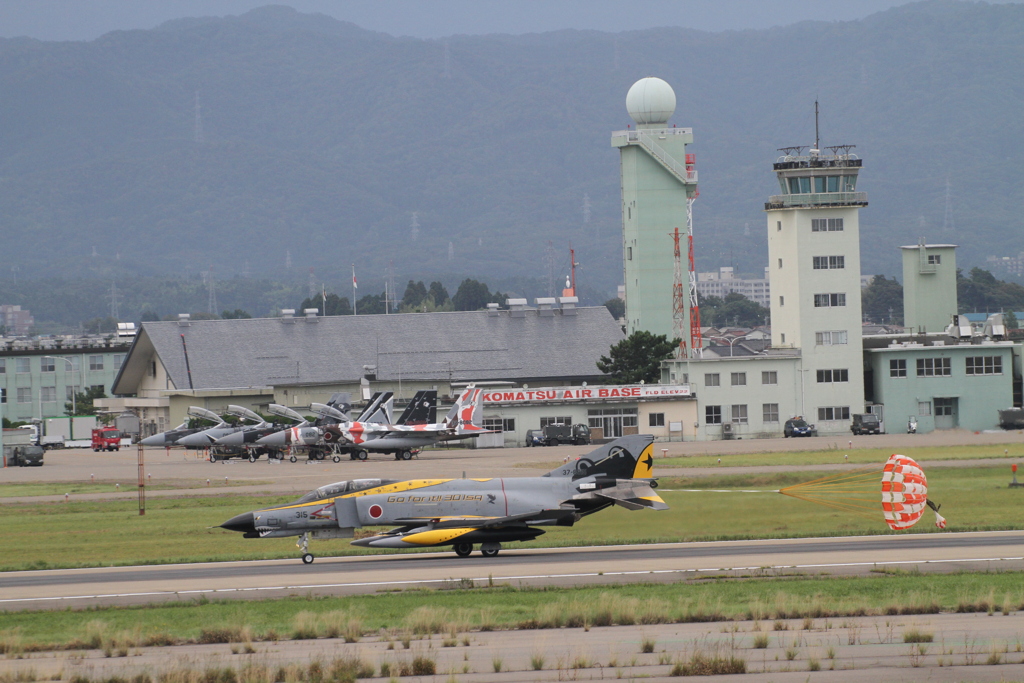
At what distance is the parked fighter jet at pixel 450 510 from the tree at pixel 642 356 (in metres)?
62.4

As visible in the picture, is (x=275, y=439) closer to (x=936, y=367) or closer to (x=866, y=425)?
(x=866, y=425)

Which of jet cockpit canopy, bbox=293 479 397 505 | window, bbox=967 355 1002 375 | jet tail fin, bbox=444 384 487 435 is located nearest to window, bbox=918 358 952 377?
window, bbox=967 355 1002 375

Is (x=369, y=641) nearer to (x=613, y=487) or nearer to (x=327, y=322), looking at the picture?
(x=613, y=487)

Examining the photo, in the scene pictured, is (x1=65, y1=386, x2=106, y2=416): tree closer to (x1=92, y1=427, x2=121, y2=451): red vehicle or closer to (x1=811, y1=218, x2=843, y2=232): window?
(x1=92, y1=427, x2=121, y2=451): red vehicle

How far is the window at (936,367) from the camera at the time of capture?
92938 millimetres

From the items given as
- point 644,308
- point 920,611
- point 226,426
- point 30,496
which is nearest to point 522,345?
point 644,308

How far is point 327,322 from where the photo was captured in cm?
11675

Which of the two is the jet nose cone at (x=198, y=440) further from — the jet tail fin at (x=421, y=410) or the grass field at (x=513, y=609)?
the grass field at (x=513, y=609)

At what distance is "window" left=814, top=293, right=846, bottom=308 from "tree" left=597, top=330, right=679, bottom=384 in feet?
41.5

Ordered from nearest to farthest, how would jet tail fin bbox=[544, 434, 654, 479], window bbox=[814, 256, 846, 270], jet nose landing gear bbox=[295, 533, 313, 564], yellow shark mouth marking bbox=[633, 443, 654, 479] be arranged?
jet nose landing gear bbox=[295, 533, 313, 564], jet tail fin bbox=[544, 434, 654, 479], yellow shark mouth marking bbox=[633, 443, 654, 479], window bbox=[814, 256, 846, 270]

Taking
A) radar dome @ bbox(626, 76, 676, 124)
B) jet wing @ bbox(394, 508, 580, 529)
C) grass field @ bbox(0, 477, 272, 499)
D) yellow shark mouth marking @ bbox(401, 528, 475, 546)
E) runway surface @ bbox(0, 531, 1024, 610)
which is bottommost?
runway surface @ bbox(0, 531, 1024, 610)

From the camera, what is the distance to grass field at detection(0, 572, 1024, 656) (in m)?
27.2

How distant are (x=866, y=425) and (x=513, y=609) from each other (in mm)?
67382

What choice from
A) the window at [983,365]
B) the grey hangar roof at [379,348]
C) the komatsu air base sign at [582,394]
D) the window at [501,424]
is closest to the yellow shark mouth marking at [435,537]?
the komatsu air base sign at [582,394]
